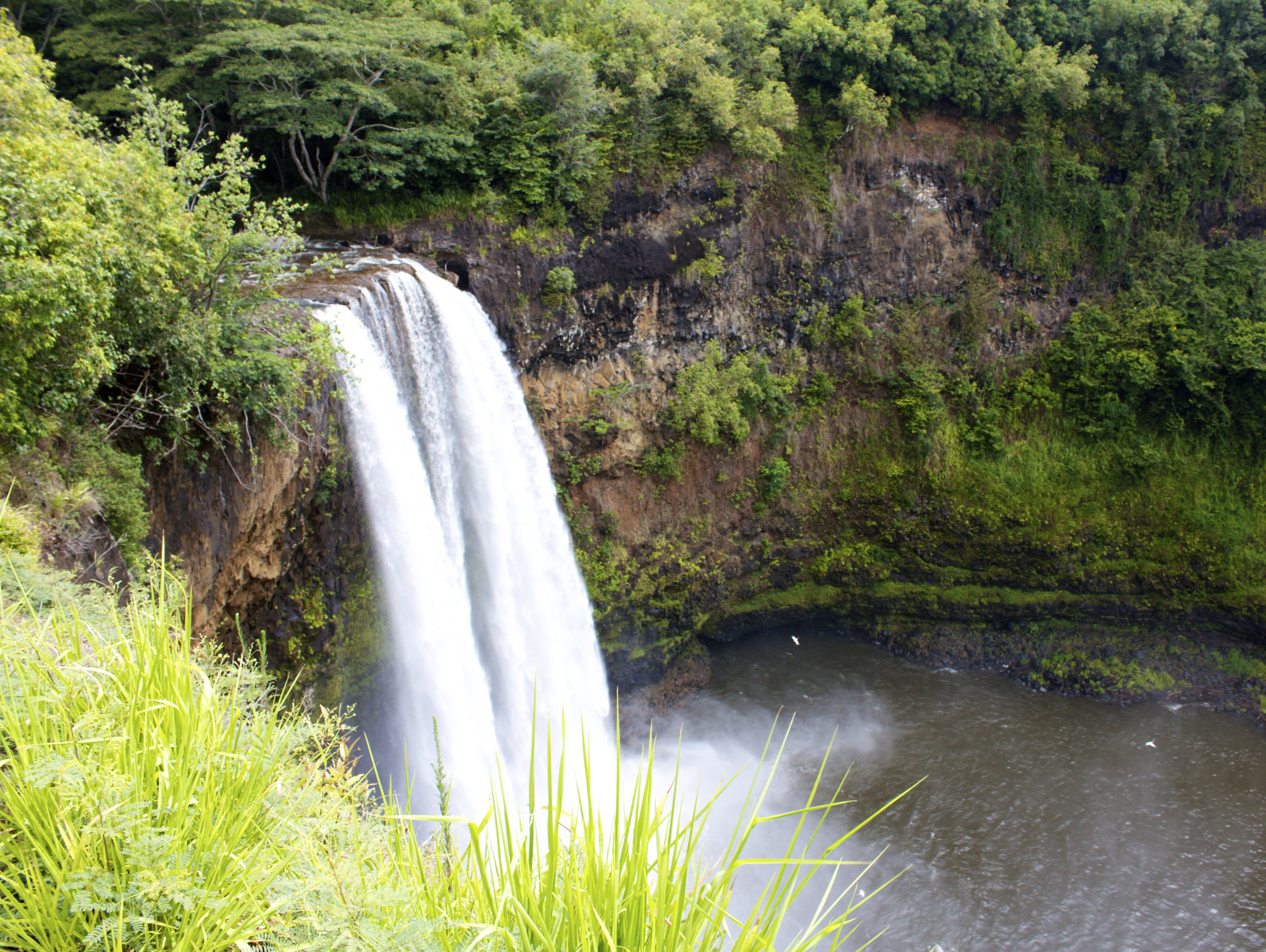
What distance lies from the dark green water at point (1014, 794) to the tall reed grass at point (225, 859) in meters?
7.98

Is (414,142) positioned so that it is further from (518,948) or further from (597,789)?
(518,948)

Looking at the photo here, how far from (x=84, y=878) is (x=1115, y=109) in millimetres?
24940

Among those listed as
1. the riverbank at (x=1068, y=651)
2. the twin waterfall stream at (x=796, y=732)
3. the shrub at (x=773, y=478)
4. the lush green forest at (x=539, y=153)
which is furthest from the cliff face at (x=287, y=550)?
the shrub at (x=773, y=478)

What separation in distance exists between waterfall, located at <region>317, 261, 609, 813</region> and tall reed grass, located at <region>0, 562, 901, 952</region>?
260 inches

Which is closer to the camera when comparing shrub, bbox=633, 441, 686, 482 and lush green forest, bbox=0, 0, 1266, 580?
lush green forest, bbox=0, 0, 1266, 580

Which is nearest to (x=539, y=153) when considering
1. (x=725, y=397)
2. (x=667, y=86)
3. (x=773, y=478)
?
(x=667, y=86)

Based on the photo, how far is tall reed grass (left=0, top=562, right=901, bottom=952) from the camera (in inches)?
88.4

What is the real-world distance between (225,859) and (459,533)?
960 cm

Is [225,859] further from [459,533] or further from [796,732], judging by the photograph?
[796,732]

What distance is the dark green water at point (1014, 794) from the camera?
1193 cm

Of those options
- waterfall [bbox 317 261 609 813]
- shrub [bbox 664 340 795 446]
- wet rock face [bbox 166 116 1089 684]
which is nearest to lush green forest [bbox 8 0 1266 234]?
wet rock face [bbox 166 116 1089 684]

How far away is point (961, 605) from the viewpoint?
61.4ft

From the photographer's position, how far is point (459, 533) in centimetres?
1195

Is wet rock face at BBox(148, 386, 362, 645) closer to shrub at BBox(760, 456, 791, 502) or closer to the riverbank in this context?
the riverbank
